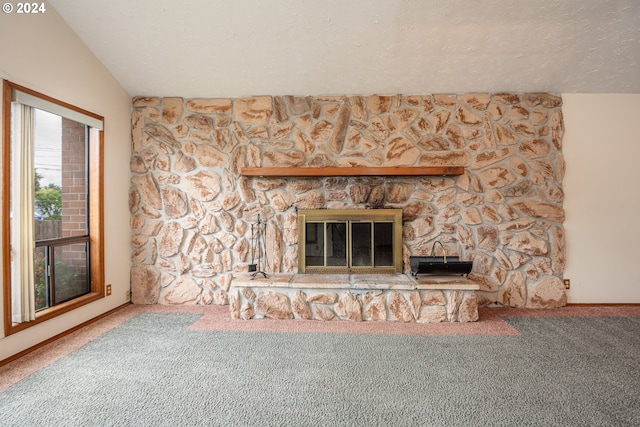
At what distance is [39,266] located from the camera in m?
2.74

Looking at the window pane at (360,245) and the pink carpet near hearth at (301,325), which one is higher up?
the window pane at (360,245)

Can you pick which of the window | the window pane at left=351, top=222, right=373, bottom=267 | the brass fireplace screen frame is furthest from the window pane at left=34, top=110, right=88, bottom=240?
the window pane at left=351, top=222, right=373, bottom=267

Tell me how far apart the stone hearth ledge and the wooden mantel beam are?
101 cm

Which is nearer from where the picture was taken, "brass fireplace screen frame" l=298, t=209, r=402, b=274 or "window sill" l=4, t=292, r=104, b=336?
"window sill" l=4, t=292, r=104, b=336

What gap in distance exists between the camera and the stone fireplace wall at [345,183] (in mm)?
3527

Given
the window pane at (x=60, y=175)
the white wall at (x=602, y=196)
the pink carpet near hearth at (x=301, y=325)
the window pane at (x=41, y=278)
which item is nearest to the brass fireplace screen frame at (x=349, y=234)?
the pink carpet near hearth at (x=301, y=325)

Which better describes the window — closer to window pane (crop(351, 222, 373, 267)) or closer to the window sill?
the window sill

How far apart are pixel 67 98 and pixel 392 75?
2835mm

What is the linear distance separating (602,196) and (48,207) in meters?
5.19

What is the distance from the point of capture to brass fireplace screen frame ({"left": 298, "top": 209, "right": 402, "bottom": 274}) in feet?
11.6

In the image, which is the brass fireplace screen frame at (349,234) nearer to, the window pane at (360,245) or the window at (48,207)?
the window pane at (360,245)

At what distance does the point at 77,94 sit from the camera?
2926 mm

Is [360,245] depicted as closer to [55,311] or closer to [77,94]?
[55,311]

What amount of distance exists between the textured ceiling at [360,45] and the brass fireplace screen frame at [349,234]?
1.26 meters
